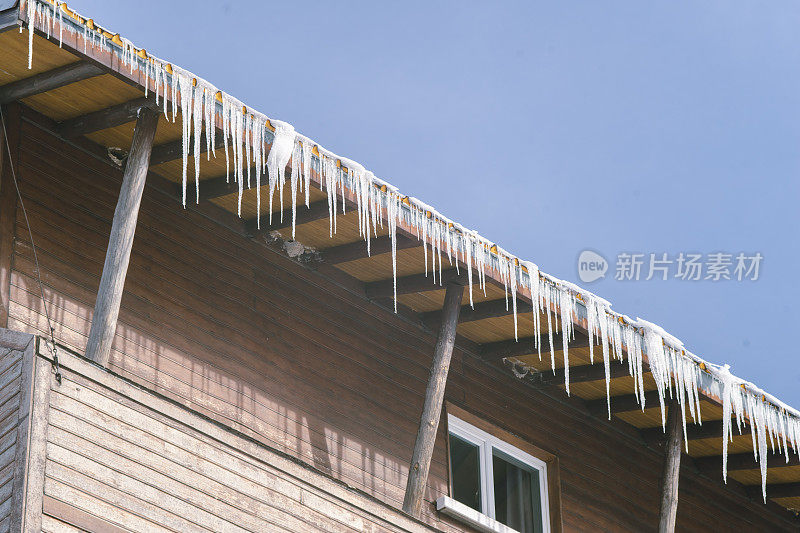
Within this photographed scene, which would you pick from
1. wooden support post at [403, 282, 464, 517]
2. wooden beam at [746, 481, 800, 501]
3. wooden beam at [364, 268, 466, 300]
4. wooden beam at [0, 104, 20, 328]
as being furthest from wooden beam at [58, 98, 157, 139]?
wooden beam at [746, 481, 800, 501]

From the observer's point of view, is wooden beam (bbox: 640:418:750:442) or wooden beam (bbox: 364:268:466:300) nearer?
wooden beam (bbox: 364:268:466:300)

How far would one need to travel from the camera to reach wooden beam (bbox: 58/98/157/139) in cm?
708

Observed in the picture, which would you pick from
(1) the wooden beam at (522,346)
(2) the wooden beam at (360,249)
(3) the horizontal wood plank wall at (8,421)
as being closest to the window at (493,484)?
(1) the wooden beam at (522,346)

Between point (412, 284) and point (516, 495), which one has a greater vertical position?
point (412, 284)

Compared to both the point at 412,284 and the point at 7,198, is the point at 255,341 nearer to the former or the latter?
the point at 412,284

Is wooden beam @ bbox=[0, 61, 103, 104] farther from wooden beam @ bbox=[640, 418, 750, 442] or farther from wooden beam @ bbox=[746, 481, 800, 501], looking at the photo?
wooden beam @ bbox=[746, 481, 800, 501]

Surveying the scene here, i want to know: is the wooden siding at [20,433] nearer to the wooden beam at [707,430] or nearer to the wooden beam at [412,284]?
the wooden beam at [412,284]

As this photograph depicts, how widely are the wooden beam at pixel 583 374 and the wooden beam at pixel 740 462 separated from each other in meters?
2.23

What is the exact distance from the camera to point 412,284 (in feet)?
29.6

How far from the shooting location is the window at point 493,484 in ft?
30.8

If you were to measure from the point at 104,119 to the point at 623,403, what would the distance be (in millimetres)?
5723

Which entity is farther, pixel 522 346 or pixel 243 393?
pixel 522 346

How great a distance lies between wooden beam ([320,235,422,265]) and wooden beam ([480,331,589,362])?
1.89 m

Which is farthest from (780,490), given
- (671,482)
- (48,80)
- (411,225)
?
(48,80)
